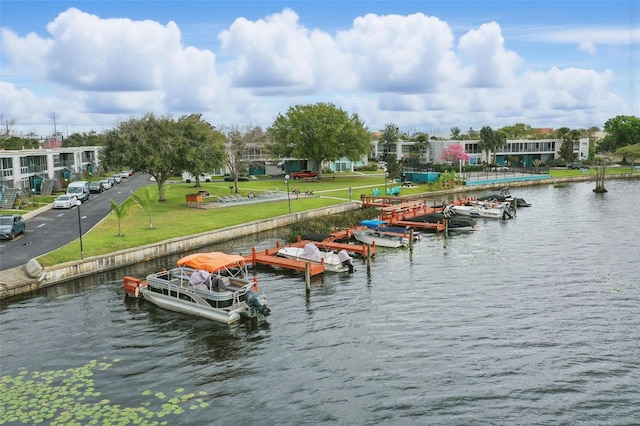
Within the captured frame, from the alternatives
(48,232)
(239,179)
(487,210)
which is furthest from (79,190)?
(487,210)

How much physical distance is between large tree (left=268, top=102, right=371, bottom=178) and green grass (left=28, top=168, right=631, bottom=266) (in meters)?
6.42

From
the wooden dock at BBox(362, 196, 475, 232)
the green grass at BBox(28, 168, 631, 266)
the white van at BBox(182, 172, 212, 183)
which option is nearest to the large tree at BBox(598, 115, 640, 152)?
the green grass at BBox(28, 168, 631, 266)

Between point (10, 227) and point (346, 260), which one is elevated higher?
point (10, 227)

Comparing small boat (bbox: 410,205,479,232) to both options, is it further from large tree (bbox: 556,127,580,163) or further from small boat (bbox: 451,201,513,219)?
large tree (bbox: 556,127,580,163)

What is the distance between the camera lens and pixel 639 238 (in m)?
48.3

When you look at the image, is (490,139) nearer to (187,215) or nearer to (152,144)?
(152,144)

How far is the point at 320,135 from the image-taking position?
93625 millimetres

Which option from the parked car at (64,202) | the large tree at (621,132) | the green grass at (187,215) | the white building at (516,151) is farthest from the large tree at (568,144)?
the parked car at (64,202)

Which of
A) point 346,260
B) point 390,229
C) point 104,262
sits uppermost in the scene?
point 390,229

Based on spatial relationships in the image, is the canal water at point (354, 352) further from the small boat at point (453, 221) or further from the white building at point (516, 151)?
the white building at point (516, 151)

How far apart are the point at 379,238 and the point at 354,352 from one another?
932 inches

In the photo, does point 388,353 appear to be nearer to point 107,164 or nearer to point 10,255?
point 10,255

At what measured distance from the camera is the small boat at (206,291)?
27.6 m

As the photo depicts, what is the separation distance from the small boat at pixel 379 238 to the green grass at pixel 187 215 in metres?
12.5
